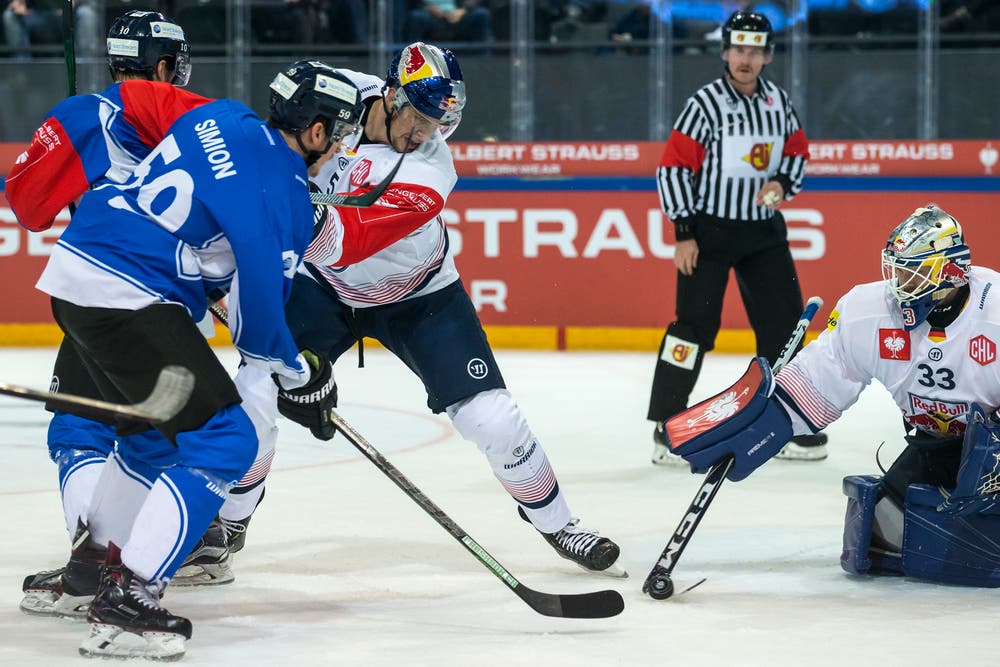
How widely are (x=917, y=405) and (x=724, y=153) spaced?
6.00ft

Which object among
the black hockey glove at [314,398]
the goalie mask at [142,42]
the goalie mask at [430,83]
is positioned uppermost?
the goalie mask at [142,42]

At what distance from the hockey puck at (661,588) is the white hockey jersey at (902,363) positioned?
1.52 ft

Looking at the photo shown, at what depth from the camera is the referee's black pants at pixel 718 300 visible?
4930 mm

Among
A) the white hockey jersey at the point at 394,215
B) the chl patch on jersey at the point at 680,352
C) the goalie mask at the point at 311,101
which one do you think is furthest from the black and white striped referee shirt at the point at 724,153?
the goalie mask at the point at 311,101

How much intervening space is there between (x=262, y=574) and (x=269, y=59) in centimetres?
523

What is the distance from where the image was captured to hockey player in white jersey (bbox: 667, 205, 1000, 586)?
324 centimetres

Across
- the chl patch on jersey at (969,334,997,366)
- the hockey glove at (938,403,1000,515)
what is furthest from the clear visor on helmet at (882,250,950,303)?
the hockey glove at (938,403,1000,515)

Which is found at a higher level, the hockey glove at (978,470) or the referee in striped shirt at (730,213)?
the referee in striped shirt at (730,213)

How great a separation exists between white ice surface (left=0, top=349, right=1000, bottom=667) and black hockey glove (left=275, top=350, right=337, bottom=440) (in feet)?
1.26

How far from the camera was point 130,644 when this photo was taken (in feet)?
8.77

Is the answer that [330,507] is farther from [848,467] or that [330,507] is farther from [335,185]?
[848,467]

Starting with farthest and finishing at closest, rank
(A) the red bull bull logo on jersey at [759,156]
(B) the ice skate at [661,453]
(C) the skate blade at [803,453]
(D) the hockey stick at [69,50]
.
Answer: (A) the red bull bull logo on jersey at [759,156] → (C) the skate blade at [803,453] → (B) the ice skate at [661,453] → (D) the hockey stick at [69,50]

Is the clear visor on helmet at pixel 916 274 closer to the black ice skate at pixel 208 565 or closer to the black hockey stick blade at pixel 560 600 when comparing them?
the black hockey stick blade at pixel 560 600

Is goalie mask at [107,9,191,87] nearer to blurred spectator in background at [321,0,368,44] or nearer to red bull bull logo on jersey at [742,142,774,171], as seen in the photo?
red bull bull logo on jersey at [742,142,774,171]
